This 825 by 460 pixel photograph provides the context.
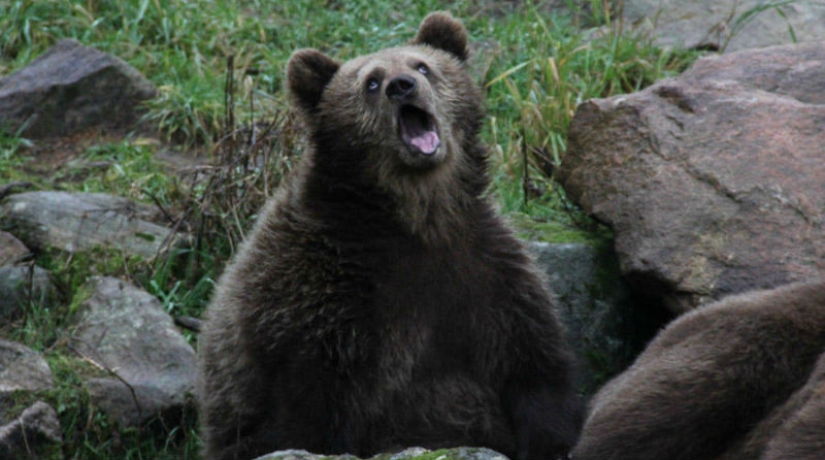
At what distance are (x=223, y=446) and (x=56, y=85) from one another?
4.66m

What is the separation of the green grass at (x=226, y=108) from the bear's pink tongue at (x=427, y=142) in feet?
5.15

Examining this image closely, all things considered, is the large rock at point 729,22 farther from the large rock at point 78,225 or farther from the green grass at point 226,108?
the large rock at point 78,225

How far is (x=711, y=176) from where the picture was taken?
7.26 meters

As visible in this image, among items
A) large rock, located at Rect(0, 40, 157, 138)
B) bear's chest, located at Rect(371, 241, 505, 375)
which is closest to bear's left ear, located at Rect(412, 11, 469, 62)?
bear's chest, located at Rect(371, 241, 505, 375)

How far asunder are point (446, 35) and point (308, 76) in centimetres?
82

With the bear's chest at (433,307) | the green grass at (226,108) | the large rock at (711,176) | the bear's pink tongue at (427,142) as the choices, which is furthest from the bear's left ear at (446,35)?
the green grass at (226,108)

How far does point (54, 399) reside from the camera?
7156mm

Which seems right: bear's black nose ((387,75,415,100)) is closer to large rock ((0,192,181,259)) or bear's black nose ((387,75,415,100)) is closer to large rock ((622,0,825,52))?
large rock ((0,192,181,259))

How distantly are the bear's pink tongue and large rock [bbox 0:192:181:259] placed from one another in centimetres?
264

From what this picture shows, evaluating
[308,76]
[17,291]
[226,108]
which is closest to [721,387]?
[308,76]

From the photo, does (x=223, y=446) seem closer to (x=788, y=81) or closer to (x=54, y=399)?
(x=54, y=399)

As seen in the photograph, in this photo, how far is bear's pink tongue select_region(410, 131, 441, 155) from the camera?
20.8ft

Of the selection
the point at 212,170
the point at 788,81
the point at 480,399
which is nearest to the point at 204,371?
the point at 480,399

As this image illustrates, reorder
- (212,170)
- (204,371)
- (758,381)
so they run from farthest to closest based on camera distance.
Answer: (212,170) < (204,371) < (758,381)
